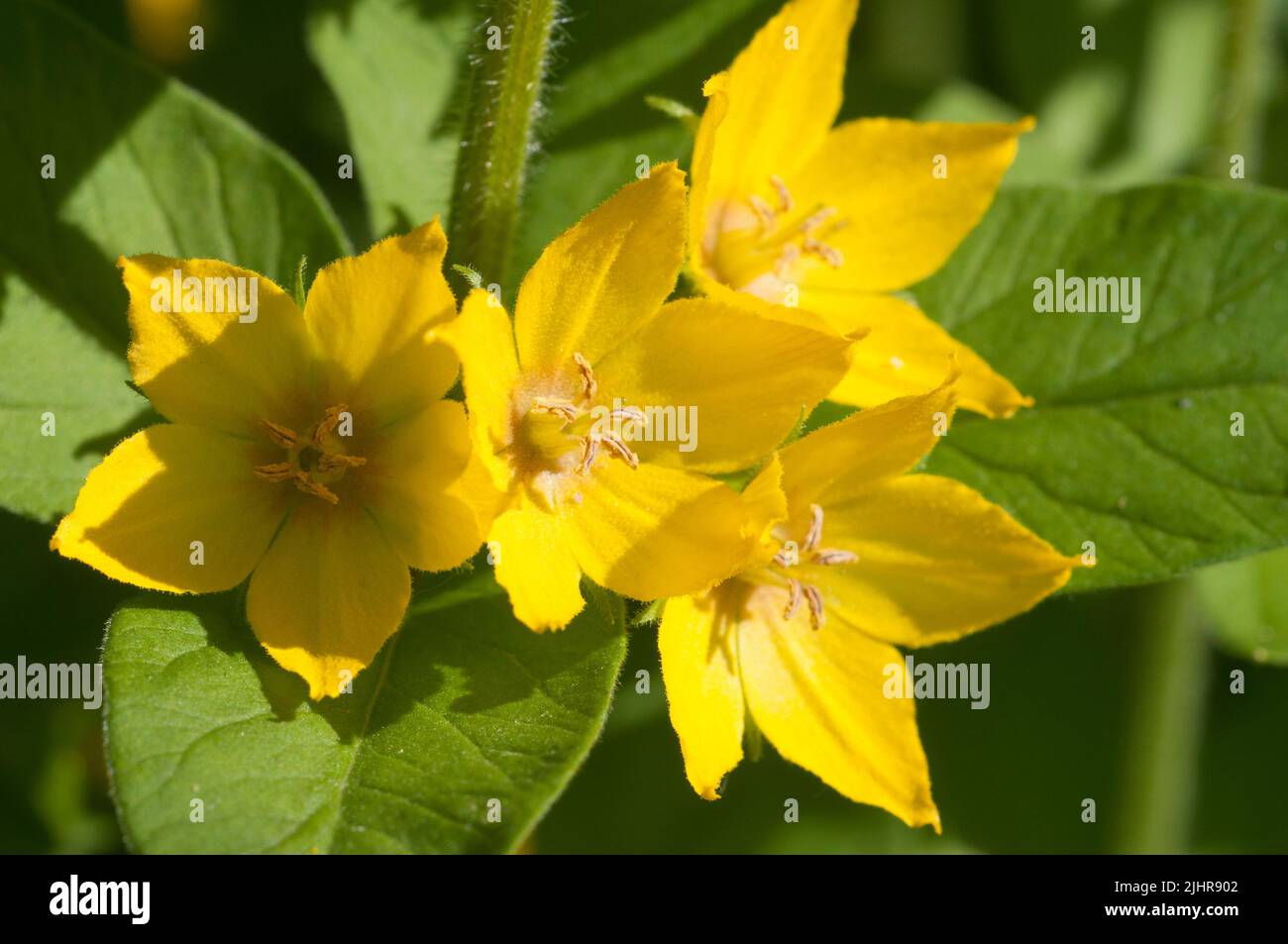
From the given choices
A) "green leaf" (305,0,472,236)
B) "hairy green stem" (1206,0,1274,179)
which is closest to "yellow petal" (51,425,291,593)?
"green leaf" (305,0,472,236)

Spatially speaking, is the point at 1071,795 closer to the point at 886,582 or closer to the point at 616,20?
the point at 886,582

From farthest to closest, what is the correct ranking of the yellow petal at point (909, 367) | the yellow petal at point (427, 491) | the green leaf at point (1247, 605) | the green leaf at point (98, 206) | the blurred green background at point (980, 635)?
the green leaf at point (1247, 605) → the blurred green background at point (980, 635) → the green leaf at point (98, 206) → the yellow petal at point (909, 367) → the yellow petal at point (427, 491)

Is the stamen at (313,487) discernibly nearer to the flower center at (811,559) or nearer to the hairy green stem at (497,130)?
the hairy green stem at (497,130)

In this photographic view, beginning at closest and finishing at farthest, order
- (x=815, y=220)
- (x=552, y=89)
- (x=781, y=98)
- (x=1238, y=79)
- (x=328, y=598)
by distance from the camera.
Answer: (x=328, y=598) → (x=781, y=98) → (x=815, y=220) → (x=552, y=89) → (x=1238, y=79)

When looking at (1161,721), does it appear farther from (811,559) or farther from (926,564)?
(811,559)

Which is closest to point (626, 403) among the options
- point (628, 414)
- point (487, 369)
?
point (628, 414)

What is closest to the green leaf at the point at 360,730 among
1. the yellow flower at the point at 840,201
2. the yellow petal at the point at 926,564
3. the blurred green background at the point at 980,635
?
the yellow petal at the point at 926,564

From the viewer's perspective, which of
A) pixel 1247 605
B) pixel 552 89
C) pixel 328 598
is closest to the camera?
pixel 328 598
